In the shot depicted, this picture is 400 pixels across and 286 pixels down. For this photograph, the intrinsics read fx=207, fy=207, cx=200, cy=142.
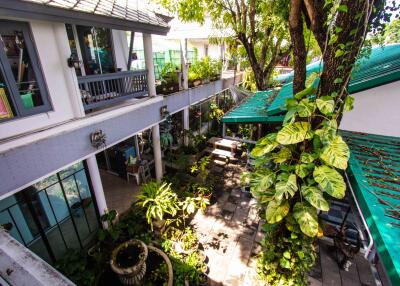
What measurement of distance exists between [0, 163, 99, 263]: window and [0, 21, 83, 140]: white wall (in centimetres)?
159

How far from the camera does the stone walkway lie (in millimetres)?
5617

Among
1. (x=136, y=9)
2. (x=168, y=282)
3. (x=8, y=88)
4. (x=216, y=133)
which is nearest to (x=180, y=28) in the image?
(x=136, y=9)

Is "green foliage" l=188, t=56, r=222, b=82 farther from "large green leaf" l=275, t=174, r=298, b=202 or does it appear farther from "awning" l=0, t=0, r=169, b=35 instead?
"large green leaf" l=275, t=174, r=298, b=202

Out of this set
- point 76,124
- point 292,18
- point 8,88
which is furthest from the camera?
point 76,124

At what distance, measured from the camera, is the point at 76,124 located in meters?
5.15

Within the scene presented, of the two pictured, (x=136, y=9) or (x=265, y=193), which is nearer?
(x=265, y=193)

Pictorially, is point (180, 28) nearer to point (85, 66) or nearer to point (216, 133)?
point (85, 66)

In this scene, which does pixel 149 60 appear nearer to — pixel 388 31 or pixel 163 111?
pixel 163 111

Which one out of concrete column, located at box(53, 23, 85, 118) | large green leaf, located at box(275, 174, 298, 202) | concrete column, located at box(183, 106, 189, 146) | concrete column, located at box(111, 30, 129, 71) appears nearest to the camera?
large green leaf, located at box(275, 174, 298, 202)

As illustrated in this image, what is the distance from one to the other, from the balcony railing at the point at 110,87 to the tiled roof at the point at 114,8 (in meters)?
1.53

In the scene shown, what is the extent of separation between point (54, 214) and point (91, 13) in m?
5.32

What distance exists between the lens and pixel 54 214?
230 inches

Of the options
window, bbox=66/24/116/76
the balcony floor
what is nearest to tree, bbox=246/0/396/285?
the balcony floor

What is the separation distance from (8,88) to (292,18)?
18.0 ft
